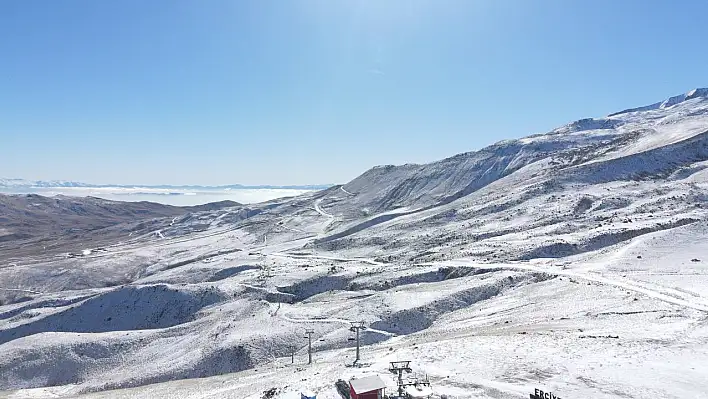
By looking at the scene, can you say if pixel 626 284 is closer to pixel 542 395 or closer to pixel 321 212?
pixel 542 395

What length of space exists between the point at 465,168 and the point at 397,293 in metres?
121

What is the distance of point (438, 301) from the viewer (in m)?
53.5

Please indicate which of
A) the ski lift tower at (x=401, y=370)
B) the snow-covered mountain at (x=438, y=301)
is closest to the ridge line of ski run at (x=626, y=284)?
the snow-covered mountain at (x=438, y=301)

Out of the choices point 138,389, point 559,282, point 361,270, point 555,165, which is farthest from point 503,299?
point 555,165

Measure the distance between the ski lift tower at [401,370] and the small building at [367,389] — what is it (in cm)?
101

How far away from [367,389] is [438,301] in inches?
1218

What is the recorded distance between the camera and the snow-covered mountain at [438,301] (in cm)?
2912

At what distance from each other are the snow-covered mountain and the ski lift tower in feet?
3.58

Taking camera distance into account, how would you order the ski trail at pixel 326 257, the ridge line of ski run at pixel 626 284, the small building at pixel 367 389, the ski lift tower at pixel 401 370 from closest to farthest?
the small building at pixel 367 389 < the ski lift tower at pixel 401 370 < the ridge line of ski run at pixel 626 284 < the ski trail at pixel 326 257

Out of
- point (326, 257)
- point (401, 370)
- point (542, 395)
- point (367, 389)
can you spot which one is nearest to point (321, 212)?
point (326, 257)

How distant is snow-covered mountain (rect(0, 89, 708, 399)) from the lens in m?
29.1

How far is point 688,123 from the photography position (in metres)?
153

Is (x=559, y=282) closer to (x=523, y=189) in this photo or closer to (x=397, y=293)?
(x=397, y=293)

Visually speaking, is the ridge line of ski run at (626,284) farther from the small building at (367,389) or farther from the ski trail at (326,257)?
the small building at (367,389)
